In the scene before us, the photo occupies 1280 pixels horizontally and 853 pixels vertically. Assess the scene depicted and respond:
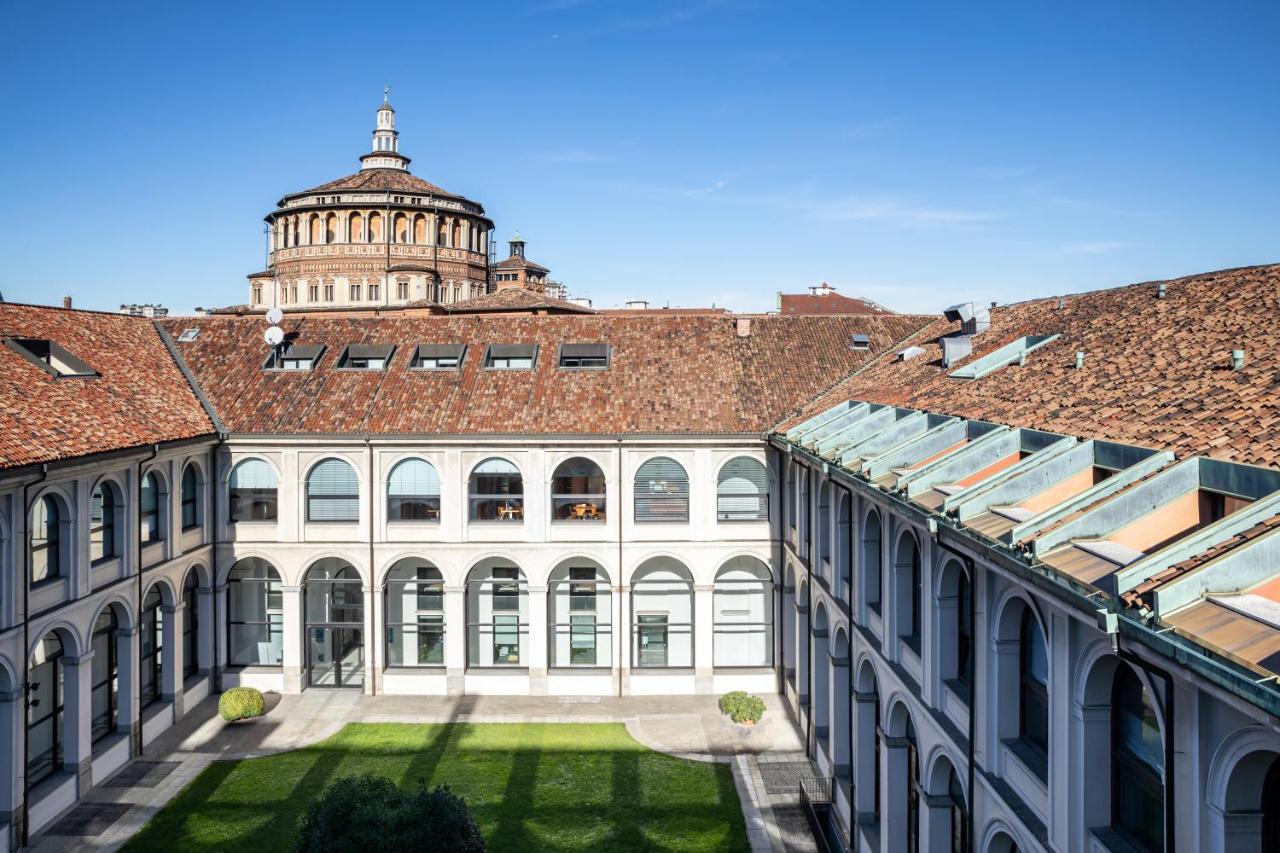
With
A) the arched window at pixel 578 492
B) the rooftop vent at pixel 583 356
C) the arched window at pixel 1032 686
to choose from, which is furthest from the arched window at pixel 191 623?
the arched window at pixel 1032 686

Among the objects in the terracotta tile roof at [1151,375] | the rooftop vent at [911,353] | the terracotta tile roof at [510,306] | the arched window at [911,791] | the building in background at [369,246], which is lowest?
the arched window at [911,791]

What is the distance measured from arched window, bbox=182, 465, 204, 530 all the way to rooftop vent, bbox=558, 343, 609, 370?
11.8 metres

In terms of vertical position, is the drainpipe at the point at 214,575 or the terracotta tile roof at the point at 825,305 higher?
the terracotta tile roof at the point at 825,305

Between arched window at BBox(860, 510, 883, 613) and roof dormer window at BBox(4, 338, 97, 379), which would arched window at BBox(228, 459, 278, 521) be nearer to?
roof dormer window at BBox(4, 338, 97, 379)

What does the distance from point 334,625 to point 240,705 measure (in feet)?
12.2

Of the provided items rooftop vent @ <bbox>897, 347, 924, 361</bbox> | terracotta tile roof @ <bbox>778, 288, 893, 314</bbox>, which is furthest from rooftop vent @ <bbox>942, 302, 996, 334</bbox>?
terracotta tile roof @ <bbox>778, 288, 893, 314</bbox>

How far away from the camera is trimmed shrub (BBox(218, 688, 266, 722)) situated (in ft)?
88.0

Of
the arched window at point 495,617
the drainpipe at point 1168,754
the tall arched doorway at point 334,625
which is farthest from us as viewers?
the arched window at point 495,617

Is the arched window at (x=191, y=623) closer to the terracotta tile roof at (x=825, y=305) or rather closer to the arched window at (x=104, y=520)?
the arched window at (x=104, y=520)

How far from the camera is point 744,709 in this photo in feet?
85.5

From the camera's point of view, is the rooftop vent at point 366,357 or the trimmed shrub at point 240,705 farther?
the rooftop vent at point 366,357

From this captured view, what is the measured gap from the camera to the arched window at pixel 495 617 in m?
30.2

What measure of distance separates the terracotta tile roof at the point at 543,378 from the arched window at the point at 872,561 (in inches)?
388

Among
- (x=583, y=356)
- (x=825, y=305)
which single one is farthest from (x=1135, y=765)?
(x=825, y=305)
